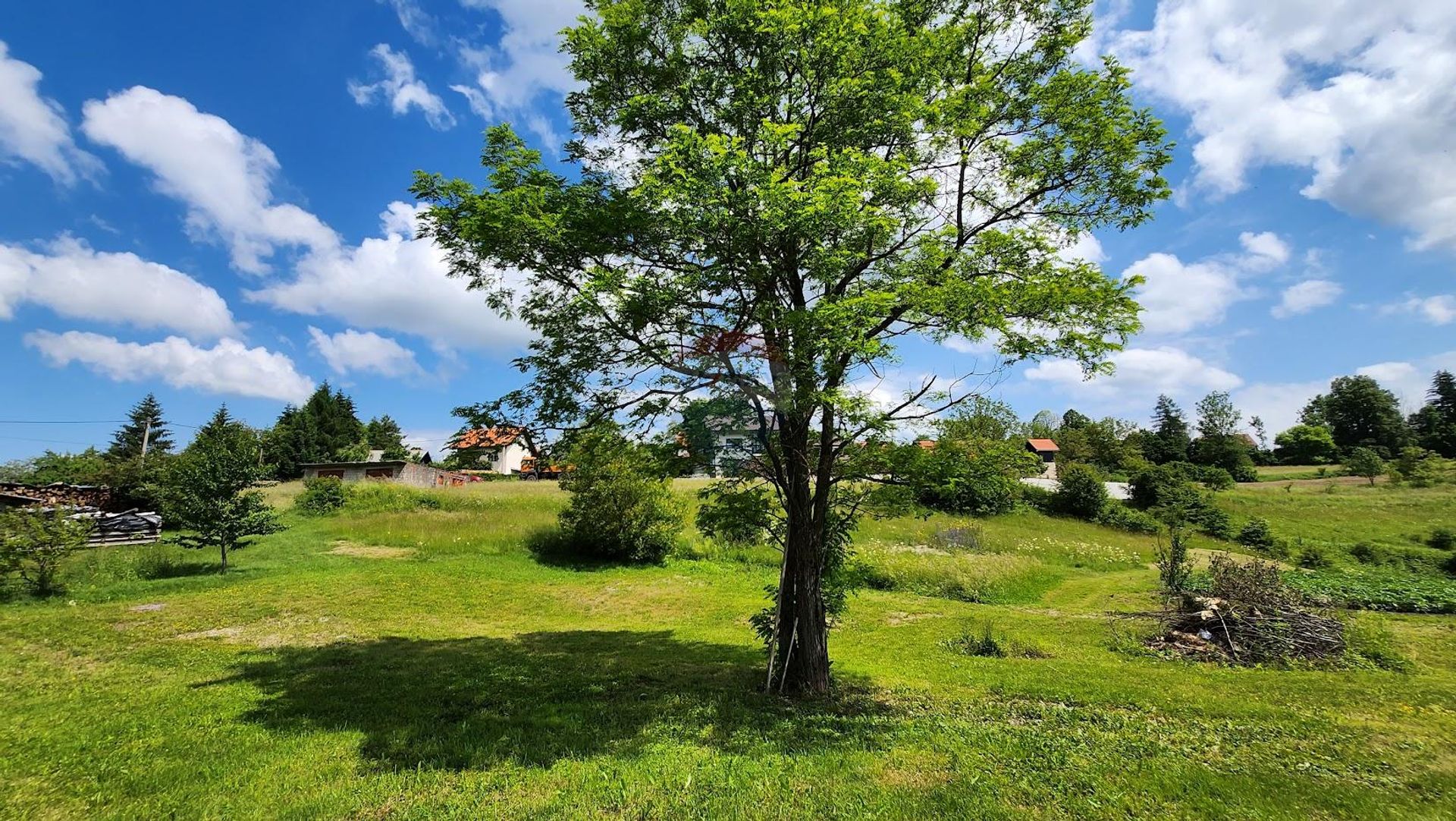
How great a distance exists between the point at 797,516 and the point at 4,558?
1805 cm

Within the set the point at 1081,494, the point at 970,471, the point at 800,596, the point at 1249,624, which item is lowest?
the point at 1249,624

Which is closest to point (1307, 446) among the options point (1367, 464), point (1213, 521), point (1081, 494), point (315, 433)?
point (1367, 464)

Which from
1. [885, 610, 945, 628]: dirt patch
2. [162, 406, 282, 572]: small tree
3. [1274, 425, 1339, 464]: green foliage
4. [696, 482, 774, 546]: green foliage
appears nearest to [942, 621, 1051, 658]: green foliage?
[885, 610, 945, 628]: dirt patch

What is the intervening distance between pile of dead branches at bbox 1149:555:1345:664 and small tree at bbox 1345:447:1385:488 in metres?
52.7

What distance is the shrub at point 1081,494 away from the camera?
119 feet

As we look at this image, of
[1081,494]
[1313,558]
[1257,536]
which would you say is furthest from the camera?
[1081,494]

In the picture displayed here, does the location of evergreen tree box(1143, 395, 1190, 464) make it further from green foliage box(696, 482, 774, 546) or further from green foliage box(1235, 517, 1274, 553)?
green foliage box(696, 482, 774, 546)

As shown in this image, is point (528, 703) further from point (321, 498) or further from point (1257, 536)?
point (1257, 536)

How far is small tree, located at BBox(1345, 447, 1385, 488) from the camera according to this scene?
4809 cm

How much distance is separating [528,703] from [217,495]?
16.0 meters

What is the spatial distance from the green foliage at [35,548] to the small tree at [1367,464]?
74986 millimetres

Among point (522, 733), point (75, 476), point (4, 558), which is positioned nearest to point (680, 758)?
point (522, 733)

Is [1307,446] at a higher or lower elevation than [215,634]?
higher

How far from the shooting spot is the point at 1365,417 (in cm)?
7419
